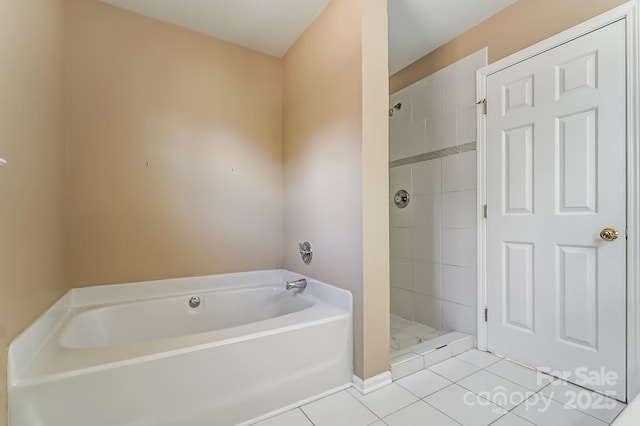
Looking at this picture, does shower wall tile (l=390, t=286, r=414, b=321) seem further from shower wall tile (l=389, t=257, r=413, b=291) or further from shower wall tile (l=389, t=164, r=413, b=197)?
shower wall tile (l=389, t=164, r=413, b=197)

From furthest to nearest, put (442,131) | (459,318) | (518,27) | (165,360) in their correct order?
(442,131) → (459,318) → (518,27) → (165,360)

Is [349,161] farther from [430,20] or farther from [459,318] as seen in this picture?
[459,318]

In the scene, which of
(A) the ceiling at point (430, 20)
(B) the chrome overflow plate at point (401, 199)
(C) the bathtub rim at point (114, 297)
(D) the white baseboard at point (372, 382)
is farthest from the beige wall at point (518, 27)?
(D) the white baseboard at point (372, 382)

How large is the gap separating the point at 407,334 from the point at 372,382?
75cm

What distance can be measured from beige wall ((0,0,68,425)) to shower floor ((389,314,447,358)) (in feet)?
6.02

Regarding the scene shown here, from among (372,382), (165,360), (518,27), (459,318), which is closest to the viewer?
(165,360)

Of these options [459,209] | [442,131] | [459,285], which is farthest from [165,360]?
[442,131]

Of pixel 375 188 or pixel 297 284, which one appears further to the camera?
pixel 297 284

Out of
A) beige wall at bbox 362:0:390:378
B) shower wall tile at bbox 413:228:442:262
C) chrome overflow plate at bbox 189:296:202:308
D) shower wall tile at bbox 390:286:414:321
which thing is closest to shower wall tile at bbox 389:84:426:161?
shower wall tile at bbox 413:228:442:262

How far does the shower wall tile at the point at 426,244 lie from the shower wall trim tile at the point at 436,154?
600 millimetres

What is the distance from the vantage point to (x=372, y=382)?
1480 mm

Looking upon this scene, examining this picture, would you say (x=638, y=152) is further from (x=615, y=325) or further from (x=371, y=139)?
(x=371, y=139)

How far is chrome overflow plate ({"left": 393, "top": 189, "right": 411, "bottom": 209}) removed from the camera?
2.50 m

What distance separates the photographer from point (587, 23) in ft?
4.77
